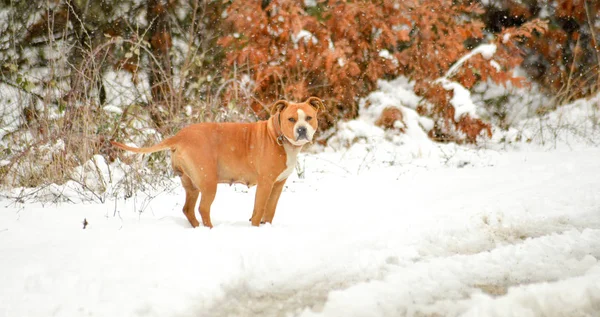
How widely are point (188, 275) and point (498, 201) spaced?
9.84 feet

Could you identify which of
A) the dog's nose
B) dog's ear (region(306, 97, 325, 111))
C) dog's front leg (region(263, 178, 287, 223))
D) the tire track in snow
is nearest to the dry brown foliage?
dog's ear (region(306, 97, 325, 111))

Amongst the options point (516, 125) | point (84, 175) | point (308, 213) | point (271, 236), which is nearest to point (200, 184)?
point (271, 236)

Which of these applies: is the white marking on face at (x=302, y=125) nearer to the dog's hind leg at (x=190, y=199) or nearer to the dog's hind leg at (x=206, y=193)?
the dog's hind leg at (x=206, y=193)

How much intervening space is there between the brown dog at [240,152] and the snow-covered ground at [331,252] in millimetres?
293

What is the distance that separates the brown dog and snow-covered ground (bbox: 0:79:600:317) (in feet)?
0.96

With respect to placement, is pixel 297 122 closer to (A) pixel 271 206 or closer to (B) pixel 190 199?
(A) pixel 271 206

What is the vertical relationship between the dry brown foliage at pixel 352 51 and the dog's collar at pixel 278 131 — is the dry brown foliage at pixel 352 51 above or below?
above

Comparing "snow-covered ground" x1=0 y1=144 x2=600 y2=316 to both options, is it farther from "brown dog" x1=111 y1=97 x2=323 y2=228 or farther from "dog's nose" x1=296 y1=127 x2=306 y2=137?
"dog's nose" x1=296 y1=127 x2=306 y2=137

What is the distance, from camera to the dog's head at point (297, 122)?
3.95m

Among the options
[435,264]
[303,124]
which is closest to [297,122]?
[303,124]

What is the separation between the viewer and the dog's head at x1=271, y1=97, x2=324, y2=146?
3949 mm

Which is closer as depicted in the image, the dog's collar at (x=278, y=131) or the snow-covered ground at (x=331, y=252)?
the snow-covered ground at (x=331, y=252)

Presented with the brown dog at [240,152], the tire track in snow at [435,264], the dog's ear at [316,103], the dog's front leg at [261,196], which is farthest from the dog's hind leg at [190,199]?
the tire track in snow at [435,264]

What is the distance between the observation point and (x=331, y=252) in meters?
3.62
